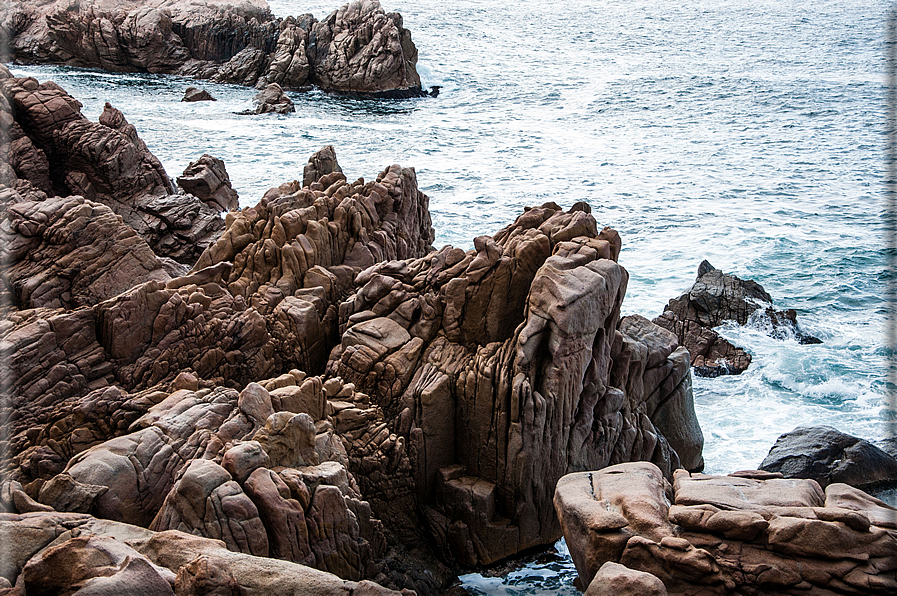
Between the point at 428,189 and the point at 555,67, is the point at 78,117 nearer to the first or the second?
the point at 428,189

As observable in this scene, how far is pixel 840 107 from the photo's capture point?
1119 inches

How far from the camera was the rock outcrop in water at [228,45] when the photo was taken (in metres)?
34.1

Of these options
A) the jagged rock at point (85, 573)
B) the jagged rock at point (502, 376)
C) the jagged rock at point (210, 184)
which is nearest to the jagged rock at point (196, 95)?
the jagged rock at point (210, 184)

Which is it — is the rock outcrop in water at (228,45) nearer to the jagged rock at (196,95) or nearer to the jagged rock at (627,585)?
the jagged rock at (196,95)

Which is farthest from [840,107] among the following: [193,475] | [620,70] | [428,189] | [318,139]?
[193,475]

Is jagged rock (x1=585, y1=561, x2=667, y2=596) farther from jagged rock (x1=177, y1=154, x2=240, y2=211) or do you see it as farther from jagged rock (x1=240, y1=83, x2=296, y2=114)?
jagged rock (x1=240, y1=83, x2=296, y2=114)

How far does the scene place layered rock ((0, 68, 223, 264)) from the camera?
→ 13453 mm

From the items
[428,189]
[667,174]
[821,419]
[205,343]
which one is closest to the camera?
[205,343]

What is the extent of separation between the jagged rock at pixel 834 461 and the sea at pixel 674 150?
68cm

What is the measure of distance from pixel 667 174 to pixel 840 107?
11.3 meters

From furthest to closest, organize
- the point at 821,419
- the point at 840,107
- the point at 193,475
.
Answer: the point at 840,107 < the point at 821,419 < the point at 193,475

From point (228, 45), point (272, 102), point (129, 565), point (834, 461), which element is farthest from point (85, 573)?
point (228, 45)

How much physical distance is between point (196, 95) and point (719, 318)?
25.4 meters

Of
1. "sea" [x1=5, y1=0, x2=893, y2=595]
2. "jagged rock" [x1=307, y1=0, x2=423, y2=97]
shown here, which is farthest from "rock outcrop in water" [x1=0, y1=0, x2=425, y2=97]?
"sea" [x1=5, y1=0, x2=893, y2=595]
